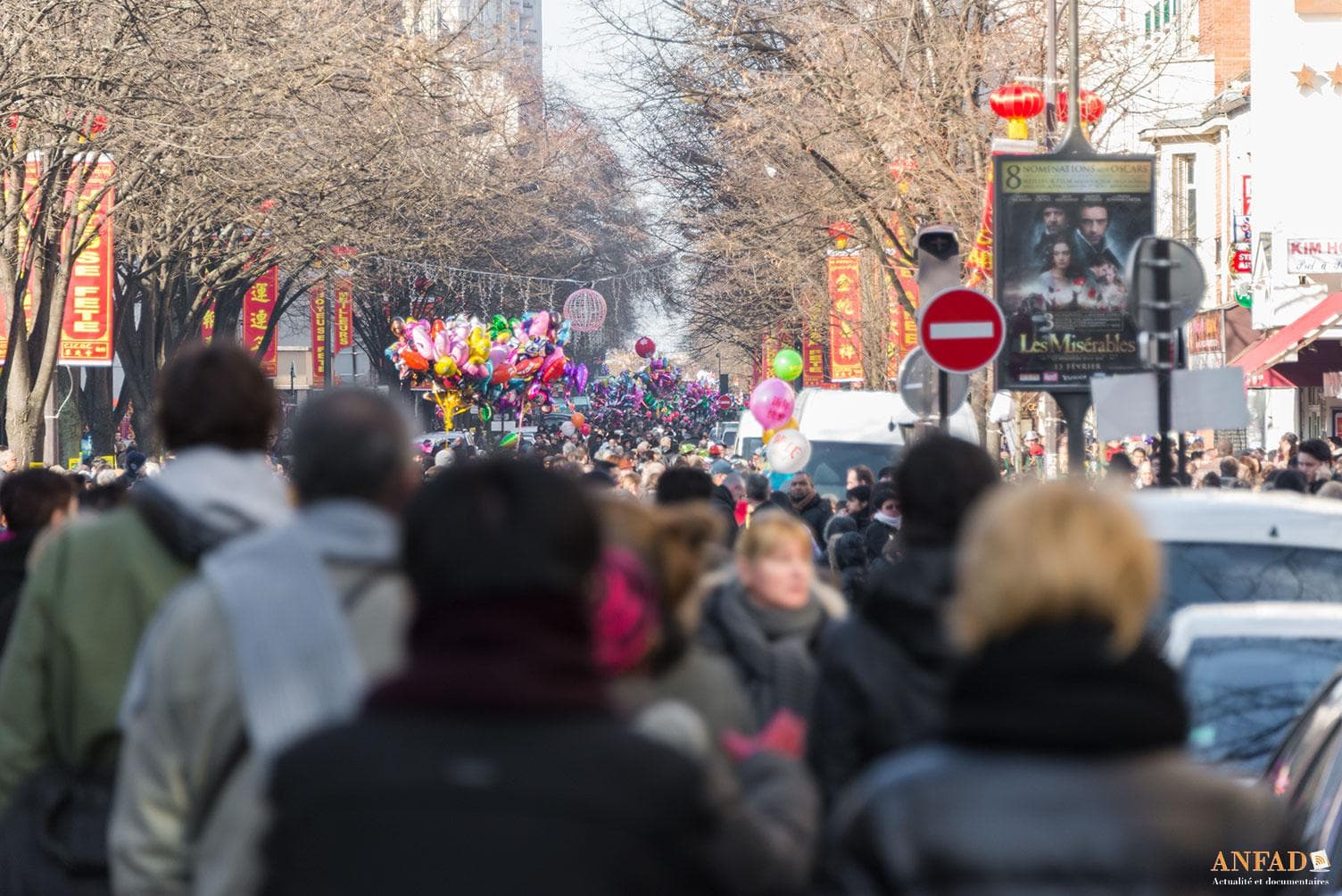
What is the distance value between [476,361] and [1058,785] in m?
35.7

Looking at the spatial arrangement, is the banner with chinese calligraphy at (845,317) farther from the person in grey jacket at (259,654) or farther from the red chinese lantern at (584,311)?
the person in grey jacket at (259,654)

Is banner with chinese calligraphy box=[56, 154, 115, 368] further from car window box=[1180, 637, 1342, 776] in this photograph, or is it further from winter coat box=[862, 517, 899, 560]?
car window box=[1180, 637, 1342, 776]

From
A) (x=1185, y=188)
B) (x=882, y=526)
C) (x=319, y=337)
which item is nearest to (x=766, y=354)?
(x=319, y=337)

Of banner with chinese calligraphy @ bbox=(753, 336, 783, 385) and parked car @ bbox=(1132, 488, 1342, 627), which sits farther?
banner with chinese calligraphy @ bbox=(753, 336, 783, 385)

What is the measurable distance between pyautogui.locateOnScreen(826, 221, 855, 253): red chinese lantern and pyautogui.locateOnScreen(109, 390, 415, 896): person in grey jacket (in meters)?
23.5

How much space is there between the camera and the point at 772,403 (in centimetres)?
2470

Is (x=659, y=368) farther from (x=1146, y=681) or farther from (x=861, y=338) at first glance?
(x=1146, y=681)

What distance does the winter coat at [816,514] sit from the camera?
51.4 feet

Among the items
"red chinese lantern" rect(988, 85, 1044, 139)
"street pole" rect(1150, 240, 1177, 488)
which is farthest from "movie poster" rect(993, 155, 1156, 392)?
"red chinese lantern" rect(988, 85, 1044, 139)

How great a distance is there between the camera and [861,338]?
40.8 meters

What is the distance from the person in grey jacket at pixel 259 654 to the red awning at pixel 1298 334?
23.0 metres

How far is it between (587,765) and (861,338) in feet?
127

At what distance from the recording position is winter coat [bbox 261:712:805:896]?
235 centimetres

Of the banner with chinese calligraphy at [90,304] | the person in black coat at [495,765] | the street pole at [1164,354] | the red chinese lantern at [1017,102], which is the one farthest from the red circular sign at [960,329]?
the banner with chinese calligraphy at [90,304]
